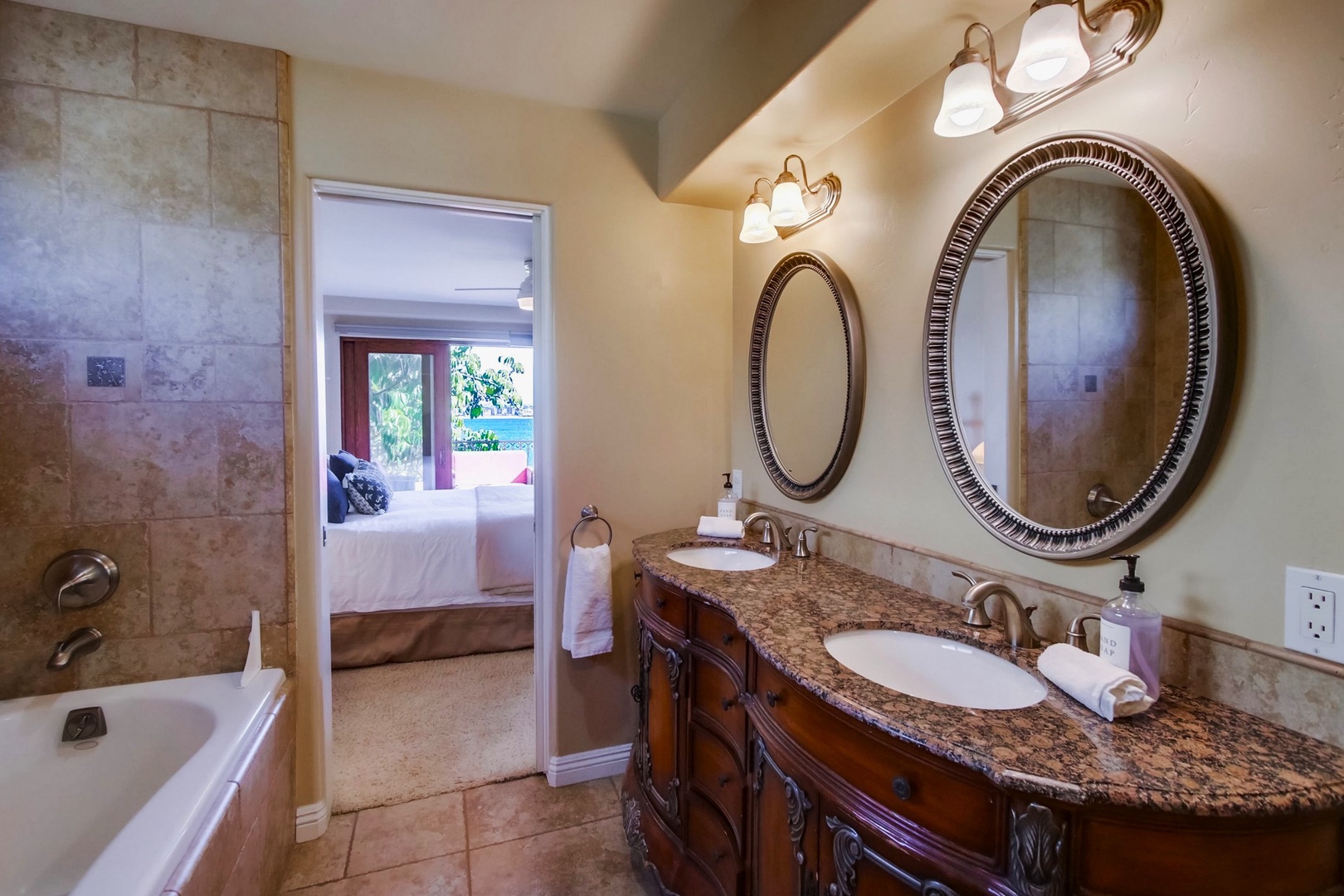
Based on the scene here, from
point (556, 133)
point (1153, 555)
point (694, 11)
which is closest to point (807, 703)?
point (1153, 555)

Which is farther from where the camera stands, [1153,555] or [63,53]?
[63,53]

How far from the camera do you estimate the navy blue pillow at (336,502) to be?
139 inches

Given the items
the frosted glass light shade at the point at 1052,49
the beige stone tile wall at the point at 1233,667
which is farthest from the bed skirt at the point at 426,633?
the frosted glass light shade at the point at 1052,49

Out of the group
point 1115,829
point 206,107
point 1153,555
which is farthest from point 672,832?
point 206,107

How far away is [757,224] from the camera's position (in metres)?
1.98

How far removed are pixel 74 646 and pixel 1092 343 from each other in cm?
270

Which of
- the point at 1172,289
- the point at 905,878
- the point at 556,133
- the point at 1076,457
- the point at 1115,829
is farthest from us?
the point at 556,133

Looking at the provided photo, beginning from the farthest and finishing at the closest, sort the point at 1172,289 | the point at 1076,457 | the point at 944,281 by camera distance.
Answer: the point at 944,281
the point at 1076,457
the point at 1172,289

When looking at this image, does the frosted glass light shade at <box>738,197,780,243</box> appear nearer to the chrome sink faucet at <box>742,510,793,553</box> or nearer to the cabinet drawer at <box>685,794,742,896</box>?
the chrome sink faucet at <box>742,510,793,553</box>

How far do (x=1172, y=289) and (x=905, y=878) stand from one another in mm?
1025

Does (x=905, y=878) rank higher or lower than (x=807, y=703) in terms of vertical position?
lower

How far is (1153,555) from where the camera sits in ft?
3.41

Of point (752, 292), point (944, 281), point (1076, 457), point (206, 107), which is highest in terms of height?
point (206, 107)

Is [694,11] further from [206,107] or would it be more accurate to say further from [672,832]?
[672,832]
